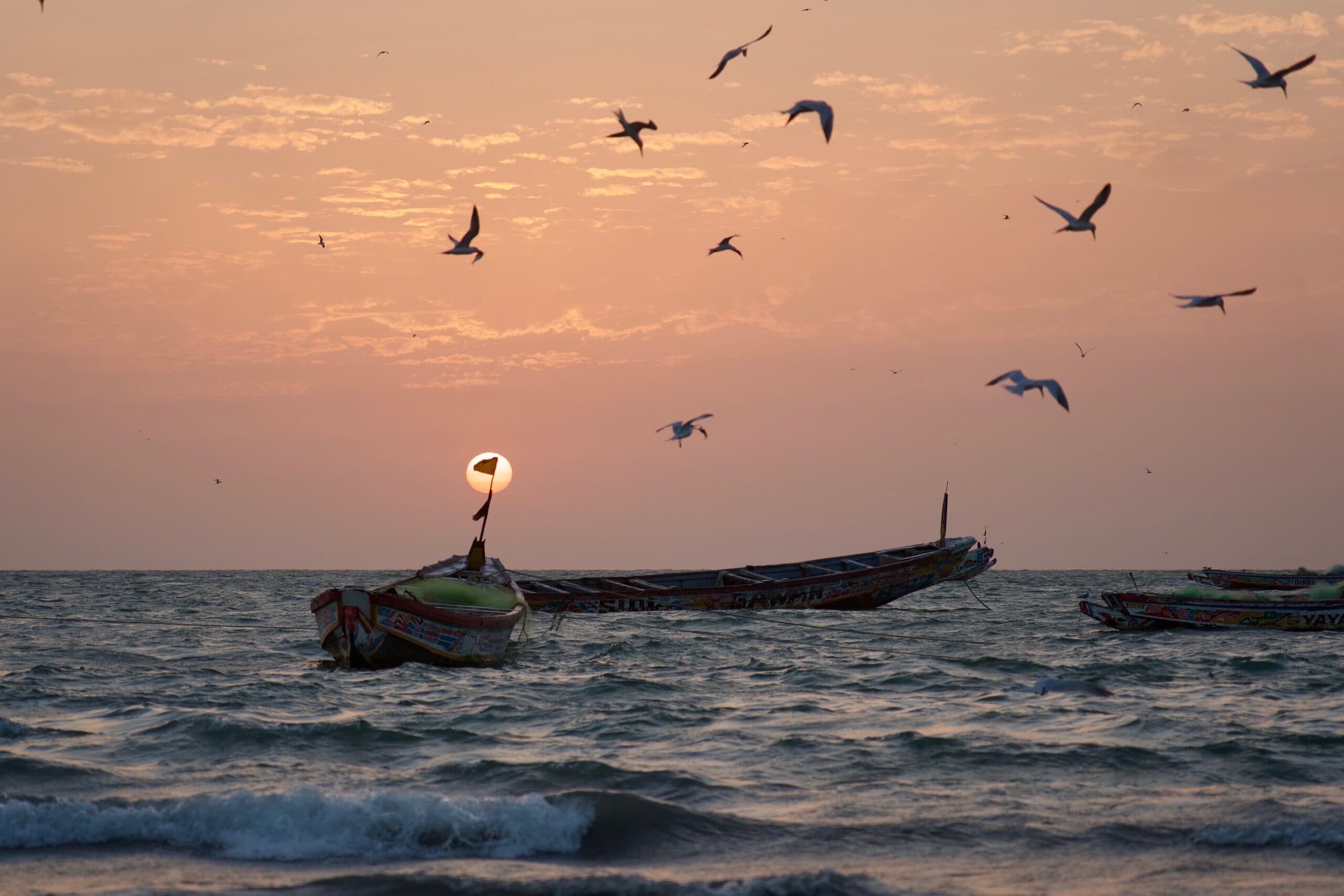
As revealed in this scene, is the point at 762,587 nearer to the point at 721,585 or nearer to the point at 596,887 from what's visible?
the point at 721,585

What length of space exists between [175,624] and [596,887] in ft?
110

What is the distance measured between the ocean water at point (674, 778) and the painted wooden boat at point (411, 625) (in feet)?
1.58

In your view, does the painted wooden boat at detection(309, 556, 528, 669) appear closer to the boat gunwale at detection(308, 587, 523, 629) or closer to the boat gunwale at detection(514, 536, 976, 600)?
the boat gunwale at detection(308, 587, 523, 629)

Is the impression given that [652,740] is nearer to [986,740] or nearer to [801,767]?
[801,767]

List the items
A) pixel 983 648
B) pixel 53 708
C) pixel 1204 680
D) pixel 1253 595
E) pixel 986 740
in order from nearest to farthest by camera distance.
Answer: pixel 986 740
pixel 53 708
pixel 1204 680
pixel 983 648
pixel 1253 595

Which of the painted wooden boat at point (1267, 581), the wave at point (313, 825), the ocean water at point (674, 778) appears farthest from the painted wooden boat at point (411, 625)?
the painted wooden boat at point (1267, 581)

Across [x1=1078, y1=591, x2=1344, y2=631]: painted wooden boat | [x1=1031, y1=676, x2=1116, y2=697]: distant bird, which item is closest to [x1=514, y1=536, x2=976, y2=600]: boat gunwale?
[x1=1078, y1=591, x2=1344, y2=631]: painted wooden boat

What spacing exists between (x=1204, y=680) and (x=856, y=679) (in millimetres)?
6734

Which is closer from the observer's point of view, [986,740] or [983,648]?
[986,740]

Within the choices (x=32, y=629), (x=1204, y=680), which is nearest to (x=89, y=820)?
(x=1204, y=680)

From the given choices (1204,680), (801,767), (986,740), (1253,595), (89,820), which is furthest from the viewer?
(1253,595)

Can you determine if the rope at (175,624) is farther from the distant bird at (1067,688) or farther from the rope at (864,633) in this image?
the distant bird at (1067,688)

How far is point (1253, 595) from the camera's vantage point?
34.1 metres

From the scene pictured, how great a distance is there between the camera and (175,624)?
129 feet
